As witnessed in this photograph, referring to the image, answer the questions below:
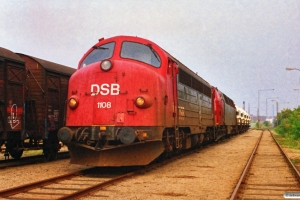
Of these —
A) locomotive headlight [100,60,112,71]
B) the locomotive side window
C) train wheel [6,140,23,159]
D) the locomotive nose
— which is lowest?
train wheel [6,140,23,159]

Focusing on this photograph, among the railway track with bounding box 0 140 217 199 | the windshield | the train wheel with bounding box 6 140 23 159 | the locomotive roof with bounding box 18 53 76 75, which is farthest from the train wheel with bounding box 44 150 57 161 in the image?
the windshield

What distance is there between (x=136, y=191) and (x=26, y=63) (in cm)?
818

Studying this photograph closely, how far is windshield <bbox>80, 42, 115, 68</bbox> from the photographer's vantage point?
36.7 ft

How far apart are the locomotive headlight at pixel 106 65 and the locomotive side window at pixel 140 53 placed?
625 mm

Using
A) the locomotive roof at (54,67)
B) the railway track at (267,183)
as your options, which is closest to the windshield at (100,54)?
the locomotive roof at (54,67)

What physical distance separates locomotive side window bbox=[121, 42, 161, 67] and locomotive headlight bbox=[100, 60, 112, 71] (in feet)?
2.05

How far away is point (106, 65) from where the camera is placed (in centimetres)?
1046

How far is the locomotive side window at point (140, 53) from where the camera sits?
11.0 meters

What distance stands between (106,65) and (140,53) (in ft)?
4.06

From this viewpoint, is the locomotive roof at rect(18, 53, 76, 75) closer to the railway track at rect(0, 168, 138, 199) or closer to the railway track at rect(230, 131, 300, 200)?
the railway track at rect(0, 168, 138, 199)

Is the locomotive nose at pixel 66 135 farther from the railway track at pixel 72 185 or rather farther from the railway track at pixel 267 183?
the railway track at pixel 267 183

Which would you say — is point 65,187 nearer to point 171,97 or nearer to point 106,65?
point 106,65

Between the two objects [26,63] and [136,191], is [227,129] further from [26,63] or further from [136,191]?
[136,191]

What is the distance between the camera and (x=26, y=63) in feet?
46.5
